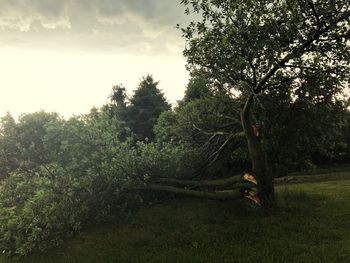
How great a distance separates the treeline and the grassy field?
1.33 meters

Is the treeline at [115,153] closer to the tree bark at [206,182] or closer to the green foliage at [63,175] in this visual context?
the green foliage at [63,175]

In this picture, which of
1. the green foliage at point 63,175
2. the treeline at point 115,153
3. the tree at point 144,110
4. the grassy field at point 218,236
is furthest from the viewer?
the tree at point 144,110

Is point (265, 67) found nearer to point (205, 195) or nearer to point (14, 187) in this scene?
point (205, 195)

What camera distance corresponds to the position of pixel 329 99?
23719 mm

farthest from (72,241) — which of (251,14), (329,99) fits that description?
(329,99)

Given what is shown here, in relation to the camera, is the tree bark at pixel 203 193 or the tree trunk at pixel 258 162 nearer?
the tree trunk at pixel 258 162

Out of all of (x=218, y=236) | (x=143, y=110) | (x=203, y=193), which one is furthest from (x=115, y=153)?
(x=143, y=110)

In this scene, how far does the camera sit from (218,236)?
720 inches

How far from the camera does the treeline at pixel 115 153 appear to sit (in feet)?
62.7

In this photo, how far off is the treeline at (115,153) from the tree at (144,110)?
103ft

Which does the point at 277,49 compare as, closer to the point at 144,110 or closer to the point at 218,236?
the point at 218,236

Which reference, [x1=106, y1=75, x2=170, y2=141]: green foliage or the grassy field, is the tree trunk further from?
[x1=106, y1=75, x2=170, y2=141]: green foliage

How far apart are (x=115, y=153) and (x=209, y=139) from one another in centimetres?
691

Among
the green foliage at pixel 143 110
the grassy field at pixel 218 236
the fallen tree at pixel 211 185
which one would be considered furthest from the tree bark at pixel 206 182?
the green foliage at pixel 143 110
